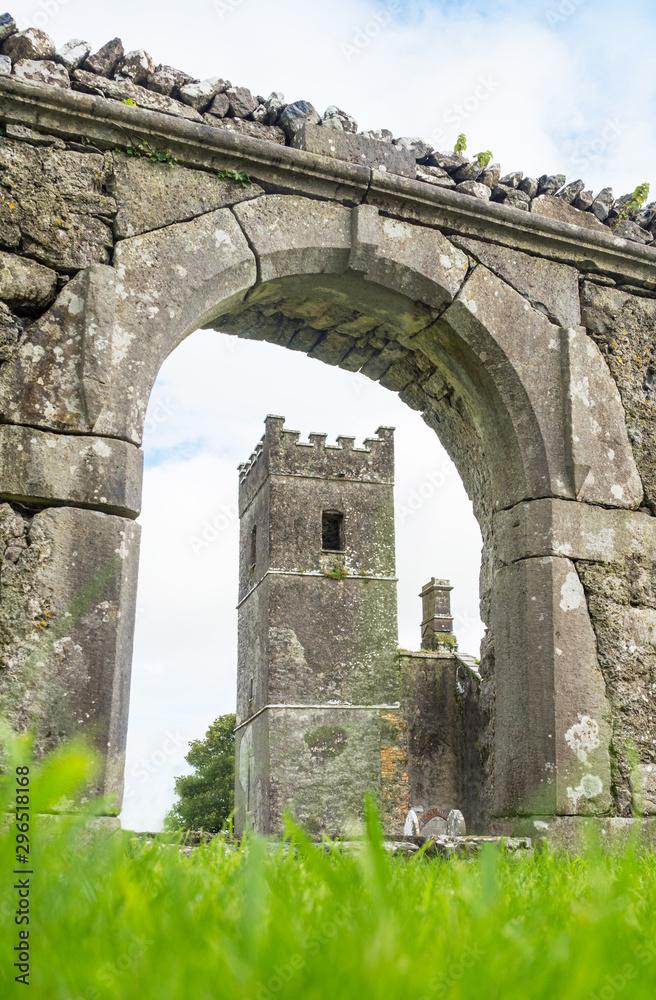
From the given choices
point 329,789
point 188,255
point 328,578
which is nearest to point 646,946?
point 188,255

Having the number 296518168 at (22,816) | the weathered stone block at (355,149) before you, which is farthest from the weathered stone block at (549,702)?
the number 296518168 at (22,816)

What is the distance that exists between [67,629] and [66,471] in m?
0.70

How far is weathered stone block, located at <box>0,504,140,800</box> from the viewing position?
12.3ft

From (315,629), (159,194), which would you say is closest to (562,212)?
(159,194)

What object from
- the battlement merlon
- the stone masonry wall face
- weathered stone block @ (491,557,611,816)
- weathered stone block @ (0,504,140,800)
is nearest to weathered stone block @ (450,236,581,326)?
the stone masonry wall face

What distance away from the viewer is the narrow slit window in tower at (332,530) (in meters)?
27.3

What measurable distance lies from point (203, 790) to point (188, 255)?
86.5ft

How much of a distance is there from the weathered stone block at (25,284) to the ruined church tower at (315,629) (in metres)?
18.9

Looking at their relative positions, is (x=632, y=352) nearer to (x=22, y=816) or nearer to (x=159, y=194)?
(x=159, y=194)

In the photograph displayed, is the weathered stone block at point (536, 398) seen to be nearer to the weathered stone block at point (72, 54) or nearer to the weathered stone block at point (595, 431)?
the weathered stone block at point (595, 431)

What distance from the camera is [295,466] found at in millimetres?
27531

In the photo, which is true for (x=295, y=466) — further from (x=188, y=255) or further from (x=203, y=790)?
(x=188, y=255)

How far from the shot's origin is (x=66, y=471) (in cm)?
400

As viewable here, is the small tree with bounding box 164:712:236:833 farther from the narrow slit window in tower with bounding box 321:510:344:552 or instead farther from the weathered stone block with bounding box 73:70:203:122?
the weathered stone block with bounding box 73:70:203:122
